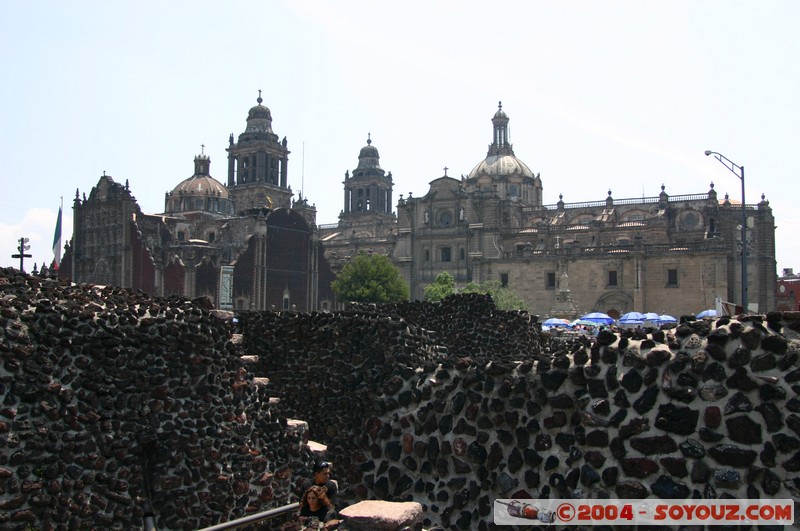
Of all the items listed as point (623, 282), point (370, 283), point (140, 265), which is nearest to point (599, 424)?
point (370, 283)

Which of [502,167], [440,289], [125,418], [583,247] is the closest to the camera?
[125,418]

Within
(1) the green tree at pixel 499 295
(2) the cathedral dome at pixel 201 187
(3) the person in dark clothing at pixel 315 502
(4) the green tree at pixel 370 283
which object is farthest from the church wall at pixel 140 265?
(3) the person in dark clothing at pixel 315 502

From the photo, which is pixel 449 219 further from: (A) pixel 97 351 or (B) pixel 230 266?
(A) pixel 97 351

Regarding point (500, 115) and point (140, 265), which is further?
point (500, 115)

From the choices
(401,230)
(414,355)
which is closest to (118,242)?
(401,230)

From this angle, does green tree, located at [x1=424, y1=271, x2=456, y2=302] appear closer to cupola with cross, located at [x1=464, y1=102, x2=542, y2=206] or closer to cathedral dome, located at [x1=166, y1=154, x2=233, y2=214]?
cupola with cross, located at [x1=464, y1=102, x2=542, y2=206]

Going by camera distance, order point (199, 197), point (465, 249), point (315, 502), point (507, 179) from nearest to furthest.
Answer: point (315, 502) → point (465, 249) → point (199, 197) → point (507, 179)

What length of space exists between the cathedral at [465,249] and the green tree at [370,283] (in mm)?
→ 5249

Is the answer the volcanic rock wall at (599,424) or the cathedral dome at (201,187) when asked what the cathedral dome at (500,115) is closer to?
the cathedral dome at (201,187)

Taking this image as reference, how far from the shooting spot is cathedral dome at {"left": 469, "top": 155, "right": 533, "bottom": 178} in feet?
261

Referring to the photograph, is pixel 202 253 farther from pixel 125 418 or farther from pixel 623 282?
pixel 125 418

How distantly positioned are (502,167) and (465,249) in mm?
17389

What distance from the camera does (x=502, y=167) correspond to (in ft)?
263

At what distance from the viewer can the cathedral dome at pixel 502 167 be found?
7967 cm
